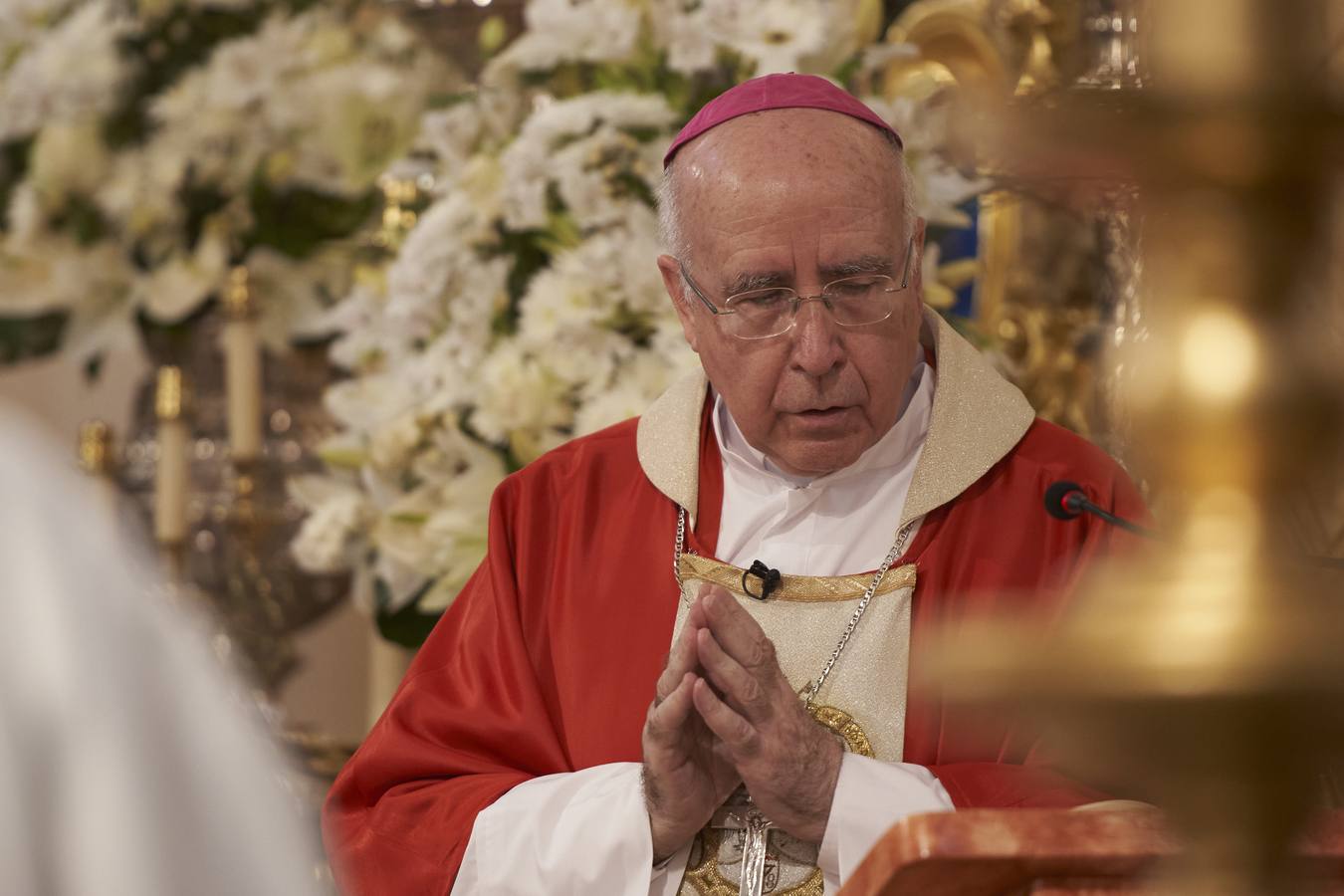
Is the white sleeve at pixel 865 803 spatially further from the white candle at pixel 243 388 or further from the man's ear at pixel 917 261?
Result: the white candle at pixel 243 388

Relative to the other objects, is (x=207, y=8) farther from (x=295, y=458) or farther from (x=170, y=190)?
(x=295, y=458)

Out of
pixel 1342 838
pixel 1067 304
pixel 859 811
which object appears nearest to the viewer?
pixel 1342 838

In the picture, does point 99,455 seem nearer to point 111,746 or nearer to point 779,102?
point 779,102

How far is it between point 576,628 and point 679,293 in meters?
0.60

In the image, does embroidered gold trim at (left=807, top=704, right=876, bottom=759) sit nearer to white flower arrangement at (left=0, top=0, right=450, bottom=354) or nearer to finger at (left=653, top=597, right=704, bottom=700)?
finger at (left=653, top=597, right=704, bottom=700)

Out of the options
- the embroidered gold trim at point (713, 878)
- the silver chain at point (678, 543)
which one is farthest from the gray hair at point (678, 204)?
the embroidered gold trim at point (713, 878)

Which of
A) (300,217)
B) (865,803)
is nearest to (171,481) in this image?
(300,217)

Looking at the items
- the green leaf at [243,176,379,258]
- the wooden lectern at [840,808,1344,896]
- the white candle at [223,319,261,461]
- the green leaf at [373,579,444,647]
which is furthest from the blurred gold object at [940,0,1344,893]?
the green leaf at [243,176,379,258]

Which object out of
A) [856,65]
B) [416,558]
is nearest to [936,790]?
[416,558]

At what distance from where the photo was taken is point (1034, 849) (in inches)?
56.1

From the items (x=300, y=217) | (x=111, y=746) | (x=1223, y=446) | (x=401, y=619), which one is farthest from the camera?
(x=300, y=217)

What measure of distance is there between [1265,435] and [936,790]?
2.02m

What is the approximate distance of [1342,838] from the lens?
1458 millimetres

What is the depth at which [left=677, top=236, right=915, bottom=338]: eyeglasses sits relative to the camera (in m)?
2.76
